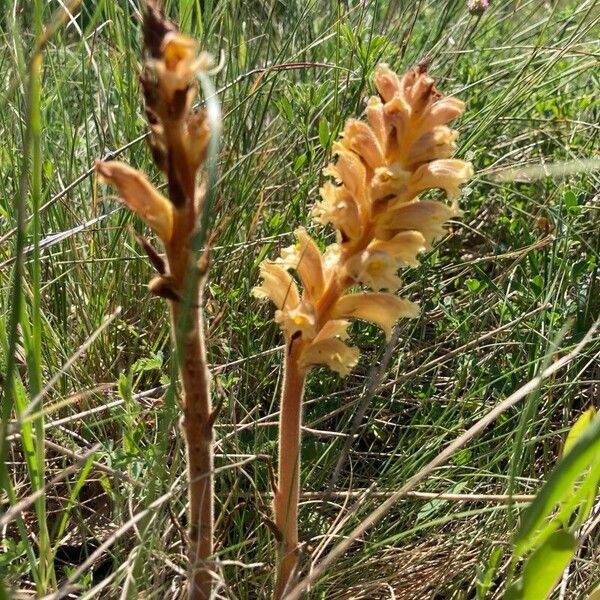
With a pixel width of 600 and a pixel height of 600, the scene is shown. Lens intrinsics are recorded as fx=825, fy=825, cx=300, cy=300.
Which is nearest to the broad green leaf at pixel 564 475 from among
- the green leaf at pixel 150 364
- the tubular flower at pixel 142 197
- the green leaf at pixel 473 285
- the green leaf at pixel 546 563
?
the green leaf at pixel 546 563

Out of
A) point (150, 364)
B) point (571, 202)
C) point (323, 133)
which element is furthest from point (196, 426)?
point (571, 202)

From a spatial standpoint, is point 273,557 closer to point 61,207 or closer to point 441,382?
point 441,382

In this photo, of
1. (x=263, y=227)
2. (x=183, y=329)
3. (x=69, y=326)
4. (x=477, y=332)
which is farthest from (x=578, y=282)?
(x=183, y=329)

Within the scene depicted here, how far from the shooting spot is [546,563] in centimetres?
98

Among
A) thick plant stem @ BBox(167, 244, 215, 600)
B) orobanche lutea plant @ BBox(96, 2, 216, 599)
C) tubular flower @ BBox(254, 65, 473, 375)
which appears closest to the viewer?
orobanche lutea plant @ BBox(96, 2, 216, 599)

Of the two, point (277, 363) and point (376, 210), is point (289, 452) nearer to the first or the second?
point (376, 210)

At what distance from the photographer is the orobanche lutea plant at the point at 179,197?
0.73 metres

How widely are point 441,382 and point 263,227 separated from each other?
591mm

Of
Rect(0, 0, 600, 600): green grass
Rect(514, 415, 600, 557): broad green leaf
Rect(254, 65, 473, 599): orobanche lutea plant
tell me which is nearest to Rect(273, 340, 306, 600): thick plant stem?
Rect(254, 65, 473, 599): orobanche lutea plant

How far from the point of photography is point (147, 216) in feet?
2.72

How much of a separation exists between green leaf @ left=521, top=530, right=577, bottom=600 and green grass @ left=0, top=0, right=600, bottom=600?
282 mm

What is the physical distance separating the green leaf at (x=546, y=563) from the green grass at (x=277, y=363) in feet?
0.92

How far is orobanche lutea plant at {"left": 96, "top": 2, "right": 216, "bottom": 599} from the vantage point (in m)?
0.73

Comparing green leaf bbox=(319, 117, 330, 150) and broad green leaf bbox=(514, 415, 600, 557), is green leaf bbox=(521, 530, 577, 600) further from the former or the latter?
green leaf bbox=(319, 117, 330, 150)
